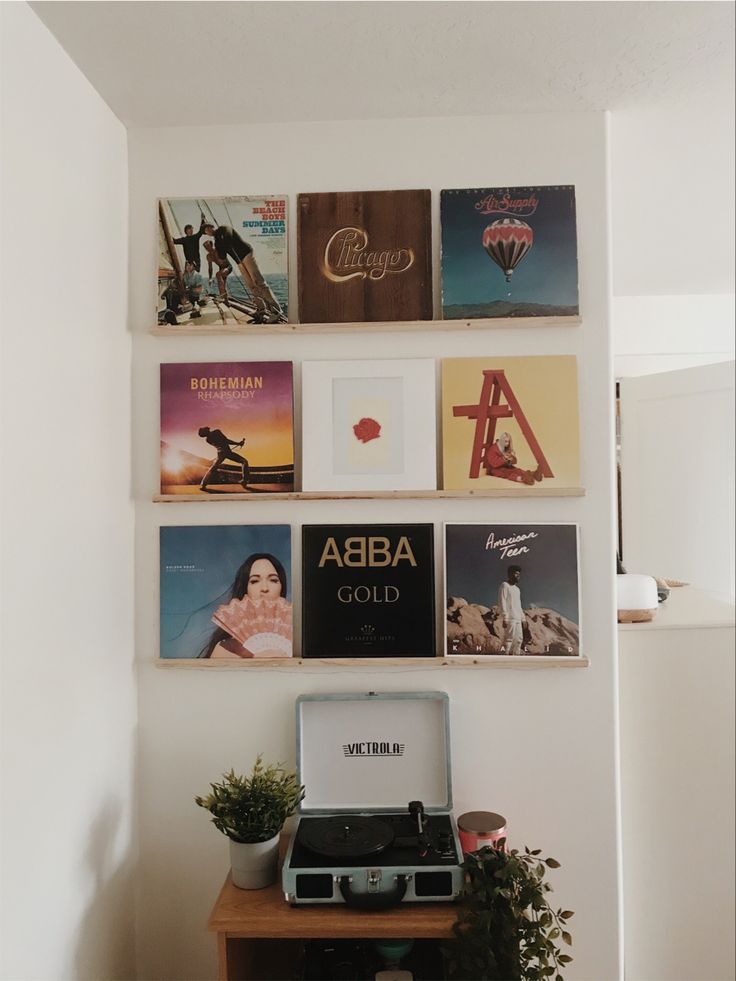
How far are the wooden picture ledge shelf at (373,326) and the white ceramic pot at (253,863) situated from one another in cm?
117

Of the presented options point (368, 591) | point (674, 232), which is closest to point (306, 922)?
point (368, 591)

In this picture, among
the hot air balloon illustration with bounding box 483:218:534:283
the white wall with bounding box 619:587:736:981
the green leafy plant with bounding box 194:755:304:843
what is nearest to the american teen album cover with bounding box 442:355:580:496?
the hot air balloon illustration with bounding box 483:218:534:283

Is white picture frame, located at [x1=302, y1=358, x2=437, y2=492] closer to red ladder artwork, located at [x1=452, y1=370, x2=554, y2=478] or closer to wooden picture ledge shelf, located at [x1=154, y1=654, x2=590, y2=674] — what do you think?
red ladder artwork, located at [x1=452, y1=370, x2=554, y2=478]

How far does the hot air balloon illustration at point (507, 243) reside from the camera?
193 centimetres

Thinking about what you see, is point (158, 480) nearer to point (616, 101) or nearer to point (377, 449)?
point (377, 449)

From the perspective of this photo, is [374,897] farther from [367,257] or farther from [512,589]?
[367,257]

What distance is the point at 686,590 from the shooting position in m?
2.92

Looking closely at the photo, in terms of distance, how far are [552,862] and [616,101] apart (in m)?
1.72

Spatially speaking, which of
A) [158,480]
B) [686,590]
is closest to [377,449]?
[158,480]

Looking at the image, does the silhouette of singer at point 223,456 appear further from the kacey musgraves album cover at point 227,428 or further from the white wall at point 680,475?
the white wall at point 680,475

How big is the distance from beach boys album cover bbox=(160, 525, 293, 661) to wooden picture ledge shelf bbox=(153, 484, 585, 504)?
0.25ft

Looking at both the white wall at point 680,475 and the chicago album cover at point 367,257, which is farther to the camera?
the white wall at point 680,475

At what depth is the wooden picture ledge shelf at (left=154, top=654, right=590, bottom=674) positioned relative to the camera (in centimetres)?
189

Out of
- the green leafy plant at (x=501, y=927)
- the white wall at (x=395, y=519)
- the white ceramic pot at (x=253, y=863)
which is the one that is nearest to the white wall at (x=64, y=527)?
the white wall at (x=395, y=519)
